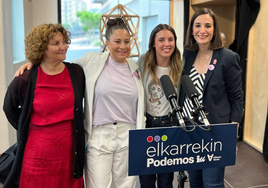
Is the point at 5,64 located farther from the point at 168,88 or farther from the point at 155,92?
the point at 168,88

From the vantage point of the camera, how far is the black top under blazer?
1.90 metres

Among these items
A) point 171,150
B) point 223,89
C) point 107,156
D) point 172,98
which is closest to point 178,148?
point 171,150

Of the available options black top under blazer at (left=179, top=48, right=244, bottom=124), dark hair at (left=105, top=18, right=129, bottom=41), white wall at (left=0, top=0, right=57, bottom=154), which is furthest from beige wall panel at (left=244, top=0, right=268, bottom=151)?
white wall at (left=0, top=0, right=57, bottom=154)

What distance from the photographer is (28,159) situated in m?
1.75

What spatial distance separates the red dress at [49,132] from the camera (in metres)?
1.72

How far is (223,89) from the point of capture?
6.35ft

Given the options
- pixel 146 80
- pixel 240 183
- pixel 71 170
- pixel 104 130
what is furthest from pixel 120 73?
pixel 240 183

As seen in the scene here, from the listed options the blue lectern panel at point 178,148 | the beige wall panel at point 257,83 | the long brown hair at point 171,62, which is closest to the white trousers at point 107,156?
the long brown hair at point 171,62

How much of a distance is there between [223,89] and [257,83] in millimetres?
2396

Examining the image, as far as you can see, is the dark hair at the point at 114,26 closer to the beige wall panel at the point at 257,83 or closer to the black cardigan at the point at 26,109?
the black cardigan at the point at 26,109

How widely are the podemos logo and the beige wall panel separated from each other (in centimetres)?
288

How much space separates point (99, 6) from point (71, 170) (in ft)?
12.4

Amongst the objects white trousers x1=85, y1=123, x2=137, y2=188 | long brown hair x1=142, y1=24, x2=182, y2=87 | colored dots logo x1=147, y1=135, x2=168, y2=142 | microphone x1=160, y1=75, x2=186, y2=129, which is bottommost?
white trousers x1=85, y1=123, x2=137, y2=188

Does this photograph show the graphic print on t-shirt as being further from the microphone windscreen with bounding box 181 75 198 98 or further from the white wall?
the white wall
